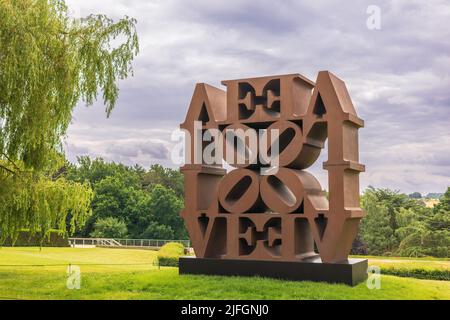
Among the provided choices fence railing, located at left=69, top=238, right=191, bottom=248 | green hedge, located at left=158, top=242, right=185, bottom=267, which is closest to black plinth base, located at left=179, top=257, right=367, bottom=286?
green hedge, located at left=158, top=242, right=185, bottom=267

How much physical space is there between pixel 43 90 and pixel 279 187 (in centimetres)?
535

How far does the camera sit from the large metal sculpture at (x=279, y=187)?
10.6 metres

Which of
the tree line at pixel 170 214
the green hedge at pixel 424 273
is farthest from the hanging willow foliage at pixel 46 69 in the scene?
the tree line at pixel 170 214

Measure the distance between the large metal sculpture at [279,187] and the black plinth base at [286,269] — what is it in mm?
20

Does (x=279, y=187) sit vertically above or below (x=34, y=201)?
above

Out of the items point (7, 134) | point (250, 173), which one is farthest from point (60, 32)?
point (250, 173)

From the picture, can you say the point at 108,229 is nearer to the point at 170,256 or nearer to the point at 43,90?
the point at 170,256

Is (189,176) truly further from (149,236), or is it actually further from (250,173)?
(149,236)

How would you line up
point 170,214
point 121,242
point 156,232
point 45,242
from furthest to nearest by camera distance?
point 170,214 → point 156,232 → point 121,242 → point 45,242

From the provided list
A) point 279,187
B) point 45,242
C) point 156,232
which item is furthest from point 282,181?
point 156,232

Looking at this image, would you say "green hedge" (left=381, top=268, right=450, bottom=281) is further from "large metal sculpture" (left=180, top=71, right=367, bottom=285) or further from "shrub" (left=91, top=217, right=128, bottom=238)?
"shrub" (left=91, top=217, right=128, bottom=238)

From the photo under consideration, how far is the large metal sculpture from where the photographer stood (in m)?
10.6

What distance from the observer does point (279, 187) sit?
11438 mm

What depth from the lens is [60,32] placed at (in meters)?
11.0
